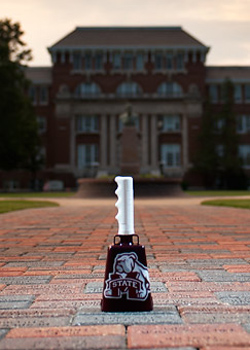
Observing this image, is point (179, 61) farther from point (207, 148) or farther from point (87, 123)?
point (87, 123)

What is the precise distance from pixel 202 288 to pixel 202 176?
43.2 m

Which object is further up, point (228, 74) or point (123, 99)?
point (228, 74)

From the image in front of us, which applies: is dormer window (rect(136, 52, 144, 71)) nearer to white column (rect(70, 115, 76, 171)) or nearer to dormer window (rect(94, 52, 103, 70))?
dormer window (rect(94, 52, 103, 70))

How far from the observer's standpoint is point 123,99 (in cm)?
4672

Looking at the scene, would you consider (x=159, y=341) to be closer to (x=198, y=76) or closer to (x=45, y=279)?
(x=45, y=279)

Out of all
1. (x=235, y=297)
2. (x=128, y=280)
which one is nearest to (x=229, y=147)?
(x=235, y=297)

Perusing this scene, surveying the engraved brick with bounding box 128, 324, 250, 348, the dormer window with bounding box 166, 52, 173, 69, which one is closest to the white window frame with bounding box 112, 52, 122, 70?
the dormer window with bounding box 166, 52, 173, 69

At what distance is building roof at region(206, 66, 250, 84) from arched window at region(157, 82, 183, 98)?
4189 millimetres

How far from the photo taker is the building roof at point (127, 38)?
47.2 m

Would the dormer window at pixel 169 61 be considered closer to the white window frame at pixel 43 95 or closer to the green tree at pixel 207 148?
the green tree at pixel 207 148

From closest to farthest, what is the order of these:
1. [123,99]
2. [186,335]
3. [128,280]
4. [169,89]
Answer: [186,335], [128,280], [123,99], [169,89]

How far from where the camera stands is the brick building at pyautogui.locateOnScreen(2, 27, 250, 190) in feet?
153

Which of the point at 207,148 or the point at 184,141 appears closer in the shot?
the point at 207,148

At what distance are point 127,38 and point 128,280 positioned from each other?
49.8 meters
